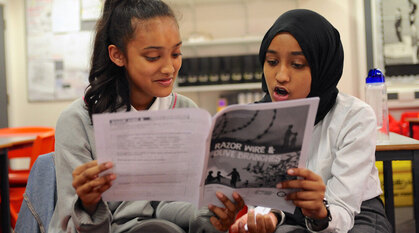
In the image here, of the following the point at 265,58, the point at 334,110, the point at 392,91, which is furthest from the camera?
the point at 392,91

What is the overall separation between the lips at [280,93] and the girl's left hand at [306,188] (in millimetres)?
420

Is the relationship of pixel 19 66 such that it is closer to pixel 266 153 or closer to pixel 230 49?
pixel 230 49

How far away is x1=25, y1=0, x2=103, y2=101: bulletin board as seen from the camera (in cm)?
493

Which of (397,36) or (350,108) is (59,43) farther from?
(350,108)

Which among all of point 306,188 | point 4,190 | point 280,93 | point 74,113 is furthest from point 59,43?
point 306,188

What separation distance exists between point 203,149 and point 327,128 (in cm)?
56

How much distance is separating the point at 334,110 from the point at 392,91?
334 cm

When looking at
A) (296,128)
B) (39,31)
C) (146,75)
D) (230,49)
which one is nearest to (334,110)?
(296,128)

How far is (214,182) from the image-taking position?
3.36ft

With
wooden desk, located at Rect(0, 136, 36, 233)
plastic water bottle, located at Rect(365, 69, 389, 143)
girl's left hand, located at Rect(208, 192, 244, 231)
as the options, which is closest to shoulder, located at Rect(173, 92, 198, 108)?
girl's left hand, located at Rect(208, 192, 244, 231)

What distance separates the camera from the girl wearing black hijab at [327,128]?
121 cm

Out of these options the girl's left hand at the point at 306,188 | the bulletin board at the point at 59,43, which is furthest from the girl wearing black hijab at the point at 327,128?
the bulletin board at the point at 59,43

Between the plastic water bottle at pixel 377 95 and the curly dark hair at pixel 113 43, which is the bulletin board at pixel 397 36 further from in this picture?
the curly dark hair at pixel 113 43

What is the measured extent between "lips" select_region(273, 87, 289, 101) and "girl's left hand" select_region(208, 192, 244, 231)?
42cm
